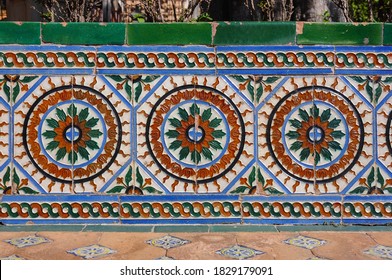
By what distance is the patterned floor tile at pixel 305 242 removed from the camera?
7.29ft

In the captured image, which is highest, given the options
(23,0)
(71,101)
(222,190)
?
(23,0)

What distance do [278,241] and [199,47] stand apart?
1018 millimetres

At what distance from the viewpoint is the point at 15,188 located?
8.25ft

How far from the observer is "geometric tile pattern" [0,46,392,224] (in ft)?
8.25

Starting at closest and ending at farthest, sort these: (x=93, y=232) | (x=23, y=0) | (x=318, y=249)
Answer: (x=318, y=249), (x=93, y=232), (x=23, y=0)

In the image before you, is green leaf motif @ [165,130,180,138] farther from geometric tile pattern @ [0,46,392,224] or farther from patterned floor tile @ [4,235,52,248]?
patterned floor tile @ [4,235,52,248]

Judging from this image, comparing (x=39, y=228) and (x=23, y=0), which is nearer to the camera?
(x=39, y=228)

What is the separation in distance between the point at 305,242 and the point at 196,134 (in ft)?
2.45

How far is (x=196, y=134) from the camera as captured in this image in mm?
2543

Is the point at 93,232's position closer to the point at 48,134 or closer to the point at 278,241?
the point at 48,134

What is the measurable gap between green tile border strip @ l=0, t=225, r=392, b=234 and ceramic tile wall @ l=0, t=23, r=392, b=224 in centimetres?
4

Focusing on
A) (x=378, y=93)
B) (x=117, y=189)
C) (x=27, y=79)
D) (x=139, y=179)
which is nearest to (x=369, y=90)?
(x=378, y=93)

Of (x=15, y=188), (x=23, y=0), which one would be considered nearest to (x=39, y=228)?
(x=15, y=188)

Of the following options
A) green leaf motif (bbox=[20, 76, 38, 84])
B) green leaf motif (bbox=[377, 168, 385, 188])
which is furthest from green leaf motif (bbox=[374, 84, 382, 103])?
green leaf motif (bbox=[20, 76, 38, 84])
